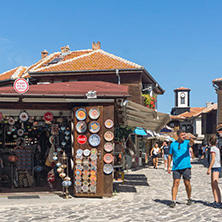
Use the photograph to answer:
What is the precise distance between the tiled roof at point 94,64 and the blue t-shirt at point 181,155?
20175 mm

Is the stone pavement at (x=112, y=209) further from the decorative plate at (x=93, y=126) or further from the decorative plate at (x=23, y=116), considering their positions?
the decorative plate at (x=23, y=116)

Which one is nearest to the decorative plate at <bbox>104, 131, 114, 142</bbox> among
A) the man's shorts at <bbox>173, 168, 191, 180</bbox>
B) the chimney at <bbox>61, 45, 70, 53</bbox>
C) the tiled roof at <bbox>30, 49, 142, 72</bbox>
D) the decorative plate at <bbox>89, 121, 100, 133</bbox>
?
the decorative plate at <bbox>89, 121, 100, 133</bbox>

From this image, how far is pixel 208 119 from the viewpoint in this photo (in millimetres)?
58969

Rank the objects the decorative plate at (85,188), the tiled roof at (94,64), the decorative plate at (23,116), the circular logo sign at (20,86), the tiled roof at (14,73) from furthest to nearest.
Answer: the tiled roof at (14,73) → the tiled roof at (94,64) → the decorative plate at (23,116) → the decorative plate at (85,188) → the circular logo sign at (20,86)

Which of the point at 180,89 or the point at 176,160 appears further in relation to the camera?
→ the point at 180,89

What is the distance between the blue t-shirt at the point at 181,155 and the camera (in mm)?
9492

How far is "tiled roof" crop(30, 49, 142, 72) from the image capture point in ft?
98.3

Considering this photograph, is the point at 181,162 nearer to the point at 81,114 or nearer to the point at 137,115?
the point at 81,114

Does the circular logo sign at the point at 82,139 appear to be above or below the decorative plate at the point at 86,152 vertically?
above

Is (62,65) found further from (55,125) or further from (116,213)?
(116,213)

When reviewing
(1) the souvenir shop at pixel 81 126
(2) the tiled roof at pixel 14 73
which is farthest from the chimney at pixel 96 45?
(1) the souvenir shop at pixel 81 126

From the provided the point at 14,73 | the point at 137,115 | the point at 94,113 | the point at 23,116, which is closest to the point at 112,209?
the point at 94,113

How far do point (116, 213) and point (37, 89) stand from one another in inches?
160

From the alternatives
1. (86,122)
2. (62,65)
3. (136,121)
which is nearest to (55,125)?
(86,122)
